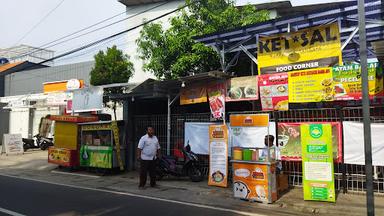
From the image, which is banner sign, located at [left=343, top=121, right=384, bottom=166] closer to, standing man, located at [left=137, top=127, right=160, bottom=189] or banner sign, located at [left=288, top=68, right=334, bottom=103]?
banner sign, located at [left=288, top=68, right=334, bottom=103]

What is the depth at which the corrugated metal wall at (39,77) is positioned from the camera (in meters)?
29.9

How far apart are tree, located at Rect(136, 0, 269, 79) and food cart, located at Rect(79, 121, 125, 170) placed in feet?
13.5

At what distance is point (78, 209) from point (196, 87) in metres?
5.95

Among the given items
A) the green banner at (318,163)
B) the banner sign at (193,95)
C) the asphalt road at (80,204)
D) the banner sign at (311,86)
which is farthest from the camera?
the banner sign at (193,95)

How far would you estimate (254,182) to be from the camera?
8.90m

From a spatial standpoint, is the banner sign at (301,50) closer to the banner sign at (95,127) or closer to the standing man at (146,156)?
the standing man at (146,156)

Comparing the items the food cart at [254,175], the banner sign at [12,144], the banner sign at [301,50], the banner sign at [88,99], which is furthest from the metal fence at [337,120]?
the banner sign at [12,144]

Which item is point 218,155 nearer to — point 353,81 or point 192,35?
point 353,81

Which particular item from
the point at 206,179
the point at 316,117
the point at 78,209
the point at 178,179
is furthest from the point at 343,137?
→ the point at 78,209

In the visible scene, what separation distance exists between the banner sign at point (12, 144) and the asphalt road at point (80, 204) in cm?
1213

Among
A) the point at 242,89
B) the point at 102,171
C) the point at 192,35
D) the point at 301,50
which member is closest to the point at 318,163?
the point at 242,89

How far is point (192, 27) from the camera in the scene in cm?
1639

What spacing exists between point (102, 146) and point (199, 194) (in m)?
5.28

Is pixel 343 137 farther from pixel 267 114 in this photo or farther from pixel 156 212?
pixel 156 212
